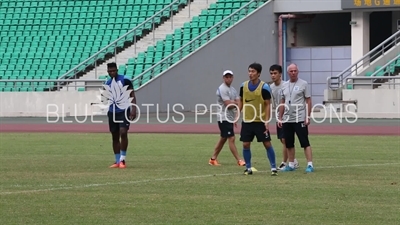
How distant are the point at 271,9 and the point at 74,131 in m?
14.9

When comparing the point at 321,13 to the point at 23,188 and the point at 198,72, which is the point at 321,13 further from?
the point at 23,188

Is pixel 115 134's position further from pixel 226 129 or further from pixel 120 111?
pixel 226 129

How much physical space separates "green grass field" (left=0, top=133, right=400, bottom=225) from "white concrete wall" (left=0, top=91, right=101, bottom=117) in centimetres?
1573

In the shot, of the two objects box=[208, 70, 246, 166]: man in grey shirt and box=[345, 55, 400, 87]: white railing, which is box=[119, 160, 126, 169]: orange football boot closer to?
box=[208, 70, 246, 166]: man in grey shirt

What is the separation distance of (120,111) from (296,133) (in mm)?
3296

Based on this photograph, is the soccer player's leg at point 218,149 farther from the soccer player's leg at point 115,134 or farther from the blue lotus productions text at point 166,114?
the blue lotus productions text at point 166,114

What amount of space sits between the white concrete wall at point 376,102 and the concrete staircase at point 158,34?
10107 millimetres

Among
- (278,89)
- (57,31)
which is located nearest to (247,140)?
(278,89)

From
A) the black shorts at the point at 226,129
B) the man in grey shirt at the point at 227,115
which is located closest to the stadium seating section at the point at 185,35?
the man in grey shirt at the point at 227,115

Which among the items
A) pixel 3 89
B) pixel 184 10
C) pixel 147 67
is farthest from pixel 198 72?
pixel 3 89

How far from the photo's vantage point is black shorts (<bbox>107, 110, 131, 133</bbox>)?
17.5 metres

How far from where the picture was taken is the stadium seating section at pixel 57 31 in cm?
4181

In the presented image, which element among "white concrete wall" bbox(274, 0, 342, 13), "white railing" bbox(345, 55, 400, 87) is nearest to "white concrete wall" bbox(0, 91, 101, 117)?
"white concrete wall" bbox(274, 0, 342, 13)

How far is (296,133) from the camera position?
1655 centimetres
